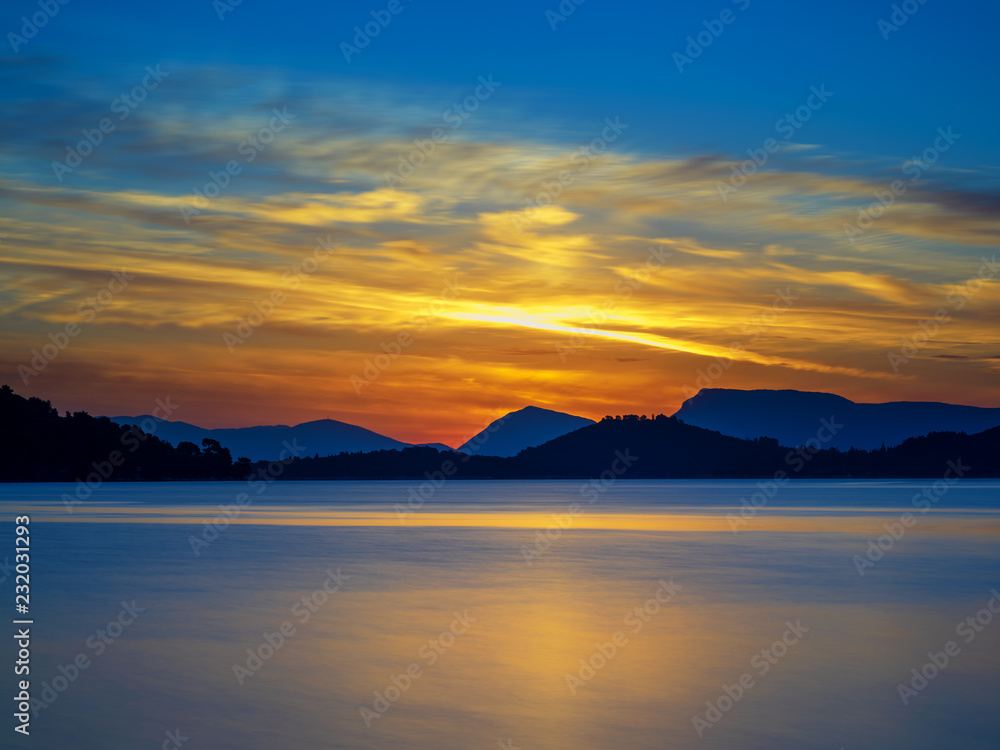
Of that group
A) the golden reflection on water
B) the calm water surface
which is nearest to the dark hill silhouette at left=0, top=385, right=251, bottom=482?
the golden reflection on water

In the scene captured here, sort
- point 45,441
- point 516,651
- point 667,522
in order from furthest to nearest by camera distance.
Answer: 1. point 45,441
2. point 667,522
3. point 516,651

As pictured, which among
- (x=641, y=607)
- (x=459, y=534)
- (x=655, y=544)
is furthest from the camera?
(x=459, y=534)

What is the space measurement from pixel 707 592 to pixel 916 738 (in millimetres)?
11497

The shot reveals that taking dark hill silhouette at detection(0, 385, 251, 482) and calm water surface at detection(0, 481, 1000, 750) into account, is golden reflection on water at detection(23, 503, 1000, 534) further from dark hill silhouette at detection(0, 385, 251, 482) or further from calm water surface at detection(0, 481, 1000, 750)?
dark hill silhouette at detection(0, 385, 251, 482)

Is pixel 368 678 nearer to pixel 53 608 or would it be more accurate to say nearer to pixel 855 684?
pixel 855 684

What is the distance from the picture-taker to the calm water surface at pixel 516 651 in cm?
1028

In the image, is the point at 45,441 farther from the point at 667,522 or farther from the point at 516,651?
the point at 516,651

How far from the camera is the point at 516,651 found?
14.5 metres

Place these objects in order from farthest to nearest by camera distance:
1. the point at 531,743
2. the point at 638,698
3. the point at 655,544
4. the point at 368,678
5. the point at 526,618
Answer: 1. the point at 655,544
2. the point at 526,618
3. the point at 368,678
4. the point at 638,698
5. the point at 531,743

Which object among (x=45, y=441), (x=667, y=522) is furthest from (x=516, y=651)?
(x=45, y=441)

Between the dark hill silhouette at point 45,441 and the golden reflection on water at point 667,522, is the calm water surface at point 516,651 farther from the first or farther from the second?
the dark hill silhouette at point 45,441

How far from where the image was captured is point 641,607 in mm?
18969

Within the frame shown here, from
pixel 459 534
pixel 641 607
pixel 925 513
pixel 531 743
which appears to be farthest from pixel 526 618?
pixel 925 513

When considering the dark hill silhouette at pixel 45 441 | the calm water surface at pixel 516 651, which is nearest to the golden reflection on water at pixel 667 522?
the calm water surface at pixel 516 651
